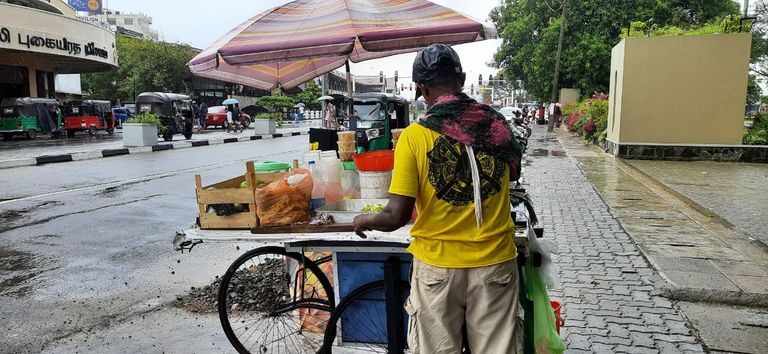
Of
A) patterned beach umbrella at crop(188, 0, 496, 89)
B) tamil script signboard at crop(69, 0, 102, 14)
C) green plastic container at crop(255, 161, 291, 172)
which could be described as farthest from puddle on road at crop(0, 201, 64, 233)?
tamil script signboard at crop(69, 0, 102, 14)

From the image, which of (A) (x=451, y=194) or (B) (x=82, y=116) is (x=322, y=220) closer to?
(A) (x=451, y=194)

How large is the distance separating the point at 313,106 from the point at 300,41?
64538mm

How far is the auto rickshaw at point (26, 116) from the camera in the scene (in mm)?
23391

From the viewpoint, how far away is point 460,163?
6.70 ft

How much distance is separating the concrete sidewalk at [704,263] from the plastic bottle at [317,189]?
8.52ft

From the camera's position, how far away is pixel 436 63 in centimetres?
207

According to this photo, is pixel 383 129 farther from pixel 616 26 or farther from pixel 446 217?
pixel 616 26

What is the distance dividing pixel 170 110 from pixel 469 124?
2583 cm

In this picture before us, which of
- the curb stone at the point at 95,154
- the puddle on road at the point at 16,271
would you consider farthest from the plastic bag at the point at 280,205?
the curb stone at the point at 95,154

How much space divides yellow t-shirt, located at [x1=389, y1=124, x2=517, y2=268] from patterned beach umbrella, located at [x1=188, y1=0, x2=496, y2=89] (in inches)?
96.6

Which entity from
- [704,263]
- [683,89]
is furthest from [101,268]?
[683,89]

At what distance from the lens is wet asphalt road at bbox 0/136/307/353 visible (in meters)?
3.81

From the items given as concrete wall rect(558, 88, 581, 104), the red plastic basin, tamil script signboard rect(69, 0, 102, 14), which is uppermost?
tamil script signboard rect(69, 0, 102, 14)

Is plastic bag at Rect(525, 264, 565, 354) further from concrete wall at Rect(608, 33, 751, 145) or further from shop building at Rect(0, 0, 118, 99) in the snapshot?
shop building at Rect(0, 0, 118, 99)
